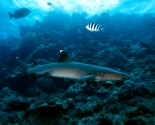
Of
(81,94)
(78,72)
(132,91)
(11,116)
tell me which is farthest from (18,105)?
(132,91)

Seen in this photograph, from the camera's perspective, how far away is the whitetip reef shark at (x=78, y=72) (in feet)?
9.04

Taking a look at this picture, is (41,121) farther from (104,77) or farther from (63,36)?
(63,36)

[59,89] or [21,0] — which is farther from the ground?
[21,0]

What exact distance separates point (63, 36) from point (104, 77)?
20.4 meters

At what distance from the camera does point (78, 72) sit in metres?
2.98

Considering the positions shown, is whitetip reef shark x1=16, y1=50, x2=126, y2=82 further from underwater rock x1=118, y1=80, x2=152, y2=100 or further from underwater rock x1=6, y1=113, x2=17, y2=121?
underwater rock x1=118, y1=80, x2=152, y2=100

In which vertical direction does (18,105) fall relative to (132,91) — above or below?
below

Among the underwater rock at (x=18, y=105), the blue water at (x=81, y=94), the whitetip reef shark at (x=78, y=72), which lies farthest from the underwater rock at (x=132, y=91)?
the underwater rock at (x=18, y=105)

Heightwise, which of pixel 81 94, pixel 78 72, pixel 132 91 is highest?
pixel 78 72

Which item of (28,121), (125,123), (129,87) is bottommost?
(28,121)

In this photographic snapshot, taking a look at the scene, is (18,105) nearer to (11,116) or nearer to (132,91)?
(11,116)

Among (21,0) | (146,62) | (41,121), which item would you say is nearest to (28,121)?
(41,121)

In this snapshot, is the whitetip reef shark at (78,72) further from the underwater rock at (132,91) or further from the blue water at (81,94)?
the underwater rock at (132,91)

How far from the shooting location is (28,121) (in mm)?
3582
